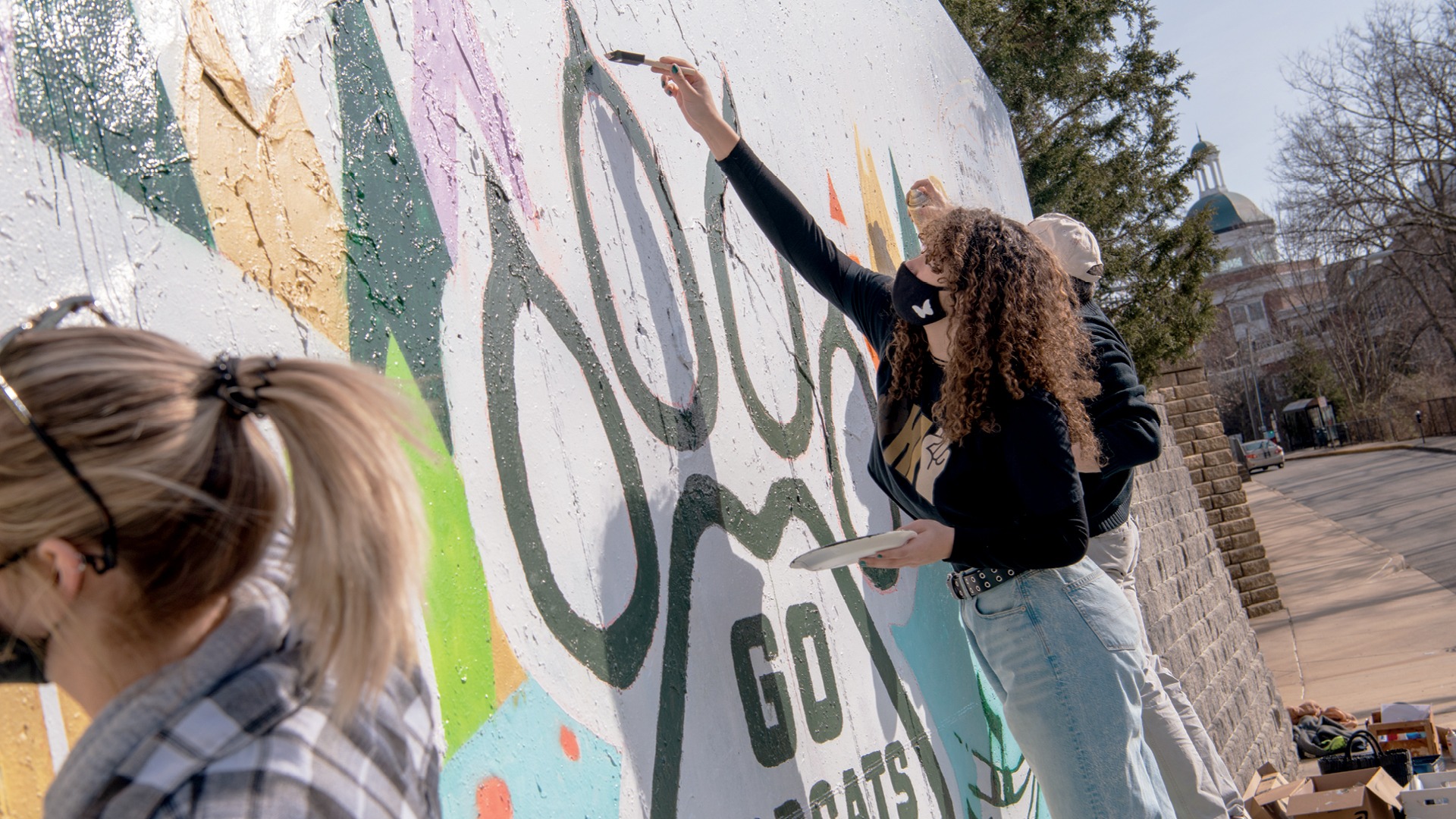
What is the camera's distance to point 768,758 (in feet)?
7.32

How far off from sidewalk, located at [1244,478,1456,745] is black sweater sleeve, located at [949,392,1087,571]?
571 cm

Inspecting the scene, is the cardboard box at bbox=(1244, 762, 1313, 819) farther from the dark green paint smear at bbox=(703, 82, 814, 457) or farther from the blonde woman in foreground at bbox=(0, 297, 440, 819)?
the blonde woman in foreground at bbox=(0, 297, 440, 819)

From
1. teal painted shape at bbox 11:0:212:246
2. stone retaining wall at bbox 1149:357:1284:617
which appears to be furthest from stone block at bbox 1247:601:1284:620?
teal painted shape at bbox 11:0:212:246

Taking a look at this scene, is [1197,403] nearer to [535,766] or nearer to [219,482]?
[535,766]

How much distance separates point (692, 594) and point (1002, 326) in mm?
814

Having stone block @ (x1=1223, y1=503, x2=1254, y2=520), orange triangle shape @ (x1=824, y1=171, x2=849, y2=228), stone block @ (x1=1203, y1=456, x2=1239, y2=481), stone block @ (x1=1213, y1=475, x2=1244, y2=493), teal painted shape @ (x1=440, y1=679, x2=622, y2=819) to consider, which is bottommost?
stone block @ (x1=1223, y1=503, x2=1254, y2=520)

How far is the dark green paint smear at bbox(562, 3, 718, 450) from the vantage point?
213 cm

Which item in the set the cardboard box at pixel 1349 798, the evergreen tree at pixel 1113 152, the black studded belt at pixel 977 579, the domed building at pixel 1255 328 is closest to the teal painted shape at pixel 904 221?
the black studded belt at pixel 977 579

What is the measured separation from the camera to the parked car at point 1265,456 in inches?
1524

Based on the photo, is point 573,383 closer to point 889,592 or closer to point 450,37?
point 450,37

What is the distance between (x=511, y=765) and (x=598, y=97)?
139 cm

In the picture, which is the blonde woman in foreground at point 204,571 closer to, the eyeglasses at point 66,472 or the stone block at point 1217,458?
the eyeglasses at point 66,472

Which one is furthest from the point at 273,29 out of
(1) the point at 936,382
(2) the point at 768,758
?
(2) the point at 768,758

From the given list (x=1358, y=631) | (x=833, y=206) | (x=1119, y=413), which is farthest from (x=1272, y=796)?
(x=1358, y=631)
